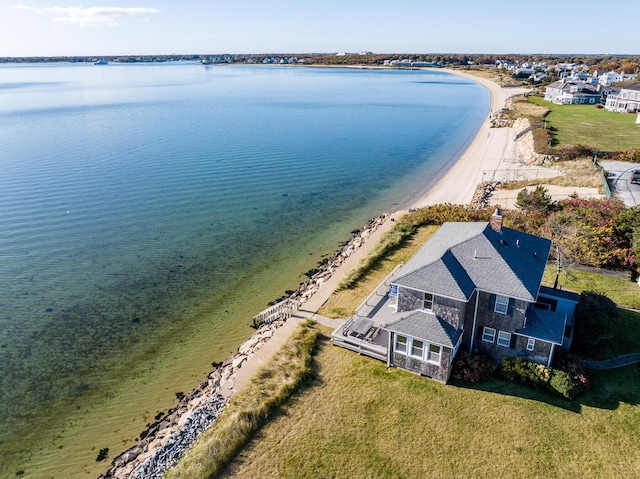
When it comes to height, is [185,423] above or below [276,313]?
above

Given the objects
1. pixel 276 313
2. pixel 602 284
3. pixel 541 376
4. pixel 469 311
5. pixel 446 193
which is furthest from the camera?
pixel 446 193

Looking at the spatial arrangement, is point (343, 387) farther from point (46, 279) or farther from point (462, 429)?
point (46, 279)

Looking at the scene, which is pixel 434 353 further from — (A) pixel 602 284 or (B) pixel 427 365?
(A) pixel 602 284

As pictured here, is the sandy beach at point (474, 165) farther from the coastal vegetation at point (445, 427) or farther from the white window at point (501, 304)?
the coastal vegetation at point (445, 427)

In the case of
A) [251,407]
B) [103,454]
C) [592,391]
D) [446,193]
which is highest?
[251,407]

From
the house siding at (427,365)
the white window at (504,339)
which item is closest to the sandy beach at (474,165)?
the white window at (504,339)

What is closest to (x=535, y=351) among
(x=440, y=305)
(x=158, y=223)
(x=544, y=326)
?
(x=544, y=326)

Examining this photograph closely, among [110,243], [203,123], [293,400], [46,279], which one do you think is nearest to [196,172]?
[110,243]
